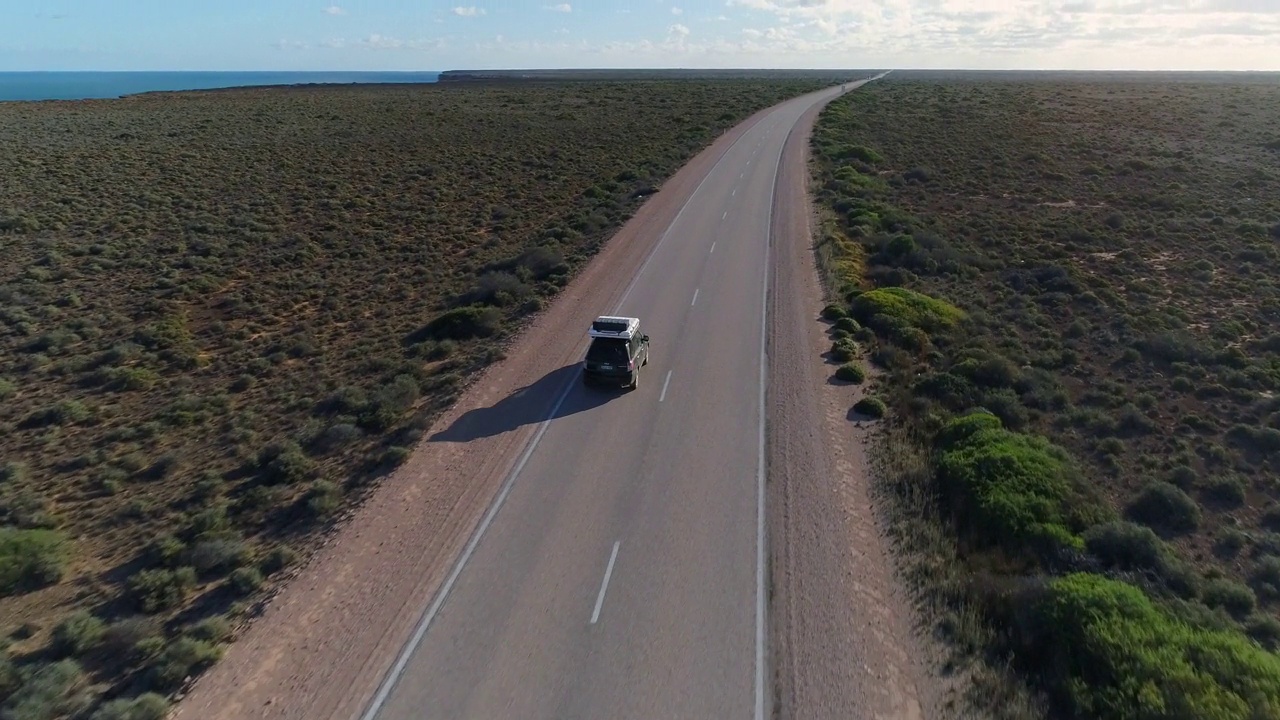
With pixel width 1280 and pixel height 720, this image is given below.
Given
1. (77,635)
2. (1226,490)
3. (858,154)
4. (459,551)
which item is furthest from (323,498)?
(858,154)

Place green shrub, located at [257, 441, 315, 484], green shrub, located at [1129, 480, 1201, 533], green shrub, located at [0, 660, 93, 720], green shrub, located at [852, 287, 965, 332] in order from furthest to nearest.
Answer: green shrub, located at [852, 287, 965, 332] → green shrub, located at [257, 441, 315, 484] → green shrub, located at [1129, 480, 1201, 533] → green shrub, located at [0, 660, 93, 720]

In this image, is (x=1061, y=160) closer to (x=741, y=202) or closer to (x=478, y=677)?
(x=741, y=202)

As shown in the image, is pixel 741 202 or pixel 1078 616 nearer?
pixel 1078 616

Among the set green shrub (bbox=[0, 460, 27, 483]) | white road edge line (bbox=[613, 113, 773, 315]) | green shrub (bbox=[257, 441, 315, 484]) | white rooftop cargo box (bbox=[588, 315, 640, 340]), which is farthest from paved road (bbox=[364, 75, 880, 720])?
green shrub (bbox=[0, 460, 27, 483])

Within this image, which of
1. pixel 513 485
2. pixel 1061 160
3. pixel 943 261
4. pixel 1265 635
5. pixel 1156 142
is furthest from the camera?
pixel 1156 142

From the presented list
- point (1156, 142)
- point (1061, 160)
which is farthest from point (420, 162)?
point (1156, 142)

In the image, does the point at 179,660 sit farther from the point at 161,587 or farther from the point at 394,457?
the point at 394,457

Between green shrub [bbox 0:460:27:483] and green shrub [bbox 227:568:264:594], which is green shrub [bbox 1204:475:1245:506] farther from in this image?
green shrub [bbox 0:460:27:483]
